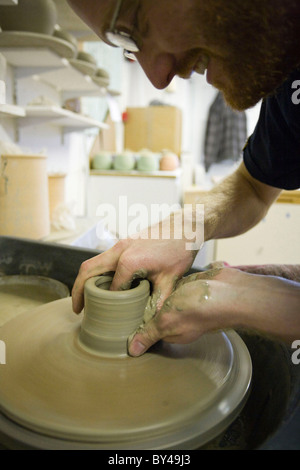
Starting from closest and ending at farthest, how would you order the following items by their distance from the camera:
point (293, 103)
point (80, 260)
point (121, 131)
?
1. point (293, 103)
2. point (80, 260)
3. point (121, 131)

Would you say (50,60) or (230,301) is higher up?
(50,60)

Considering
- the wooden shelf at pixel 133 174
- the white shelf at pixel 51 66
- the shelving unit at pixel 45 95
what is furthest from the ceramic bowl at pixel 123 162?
the white shelf at pixel 51 66

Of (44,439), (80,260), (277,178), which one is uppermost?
(277,178)

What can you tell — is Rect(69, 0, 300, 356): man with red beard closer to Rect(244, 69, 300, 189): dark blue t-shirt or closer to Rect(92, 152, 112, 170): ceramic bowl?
Rect(244, 69, 300, 189): dark blue t-shirt

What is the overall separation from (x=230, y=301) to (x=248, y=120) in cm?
566

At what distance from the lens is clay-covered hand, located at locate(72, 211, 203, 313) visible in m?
0.66

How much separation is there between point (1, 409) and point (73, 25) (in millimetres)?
1938


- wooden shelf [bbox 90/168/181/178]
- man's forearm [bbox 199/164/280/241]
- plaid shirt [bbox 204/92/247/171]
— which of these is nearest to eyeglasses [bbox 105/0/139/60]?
man's forearm [bbox 199/164/280/241]

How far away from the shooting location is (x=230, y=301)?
55cm

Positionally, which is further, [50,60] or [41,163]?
[50,60]

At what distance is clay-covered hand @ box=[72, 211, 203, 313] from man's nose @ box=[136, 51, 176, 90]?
323 mm

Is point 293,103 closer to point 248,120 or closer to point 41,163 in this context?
point 41,163

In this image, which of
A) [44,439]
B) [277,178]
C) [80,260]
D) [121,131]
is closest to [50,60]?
[80,260]
